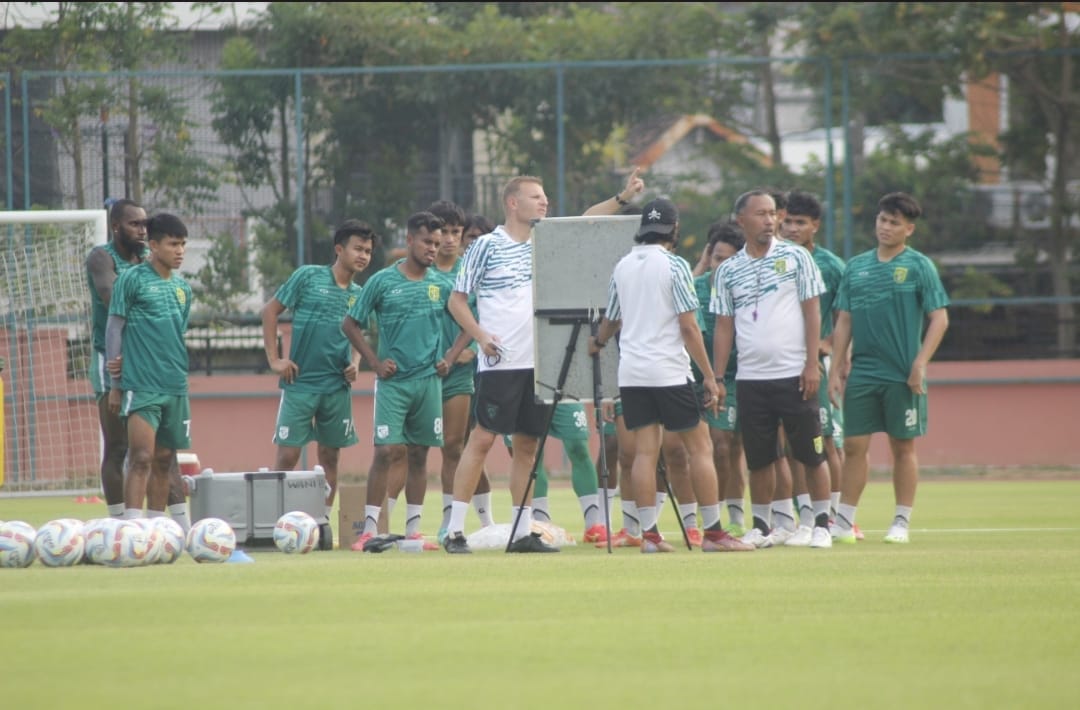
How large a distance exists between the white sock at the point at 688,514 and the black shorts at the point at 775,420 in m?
0.52

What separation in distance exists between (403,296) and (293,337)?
135 centimetres

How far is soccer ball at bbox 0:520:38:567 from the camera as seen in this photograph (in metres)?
10.4

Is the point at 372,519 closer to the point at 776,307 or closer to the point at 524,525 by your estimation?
the point at 524,525

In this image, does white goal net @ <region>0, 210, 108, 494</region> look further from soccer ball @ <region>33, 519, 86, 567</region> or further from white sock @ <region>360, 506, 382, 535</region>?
soccer ball @ <region>33, 519, 86, 567</region>

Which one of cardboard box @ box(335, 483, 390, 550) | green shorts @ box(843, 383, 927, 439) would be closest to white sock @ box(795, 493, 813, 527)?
green shorts @ box(843, 383, 927, 439)

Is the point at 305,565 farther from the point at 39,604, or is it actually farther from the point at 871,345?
the point at 871,345

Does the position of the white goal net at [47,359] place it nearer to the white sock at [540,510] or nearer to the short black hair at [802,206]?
the white sock at [540,510]

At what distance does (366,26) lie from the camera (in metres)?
24.4

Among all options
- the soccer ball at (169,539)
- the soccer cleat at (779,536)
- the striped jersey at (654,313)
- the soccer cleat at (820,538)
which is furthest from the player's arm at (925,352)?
the soccer ball at (169,539)

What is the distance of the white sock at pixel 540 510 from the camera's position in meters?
13.1

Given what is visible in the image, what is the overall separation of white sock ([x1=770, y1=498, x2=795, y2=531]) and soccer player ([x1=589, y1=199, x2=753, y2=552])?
43.8 inches

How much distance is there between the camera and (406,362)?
12.2 metres

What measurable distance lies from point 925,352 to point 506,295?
9.39 feet

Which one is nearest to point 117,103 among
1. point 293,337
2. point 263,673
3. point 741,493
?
point 293,337
